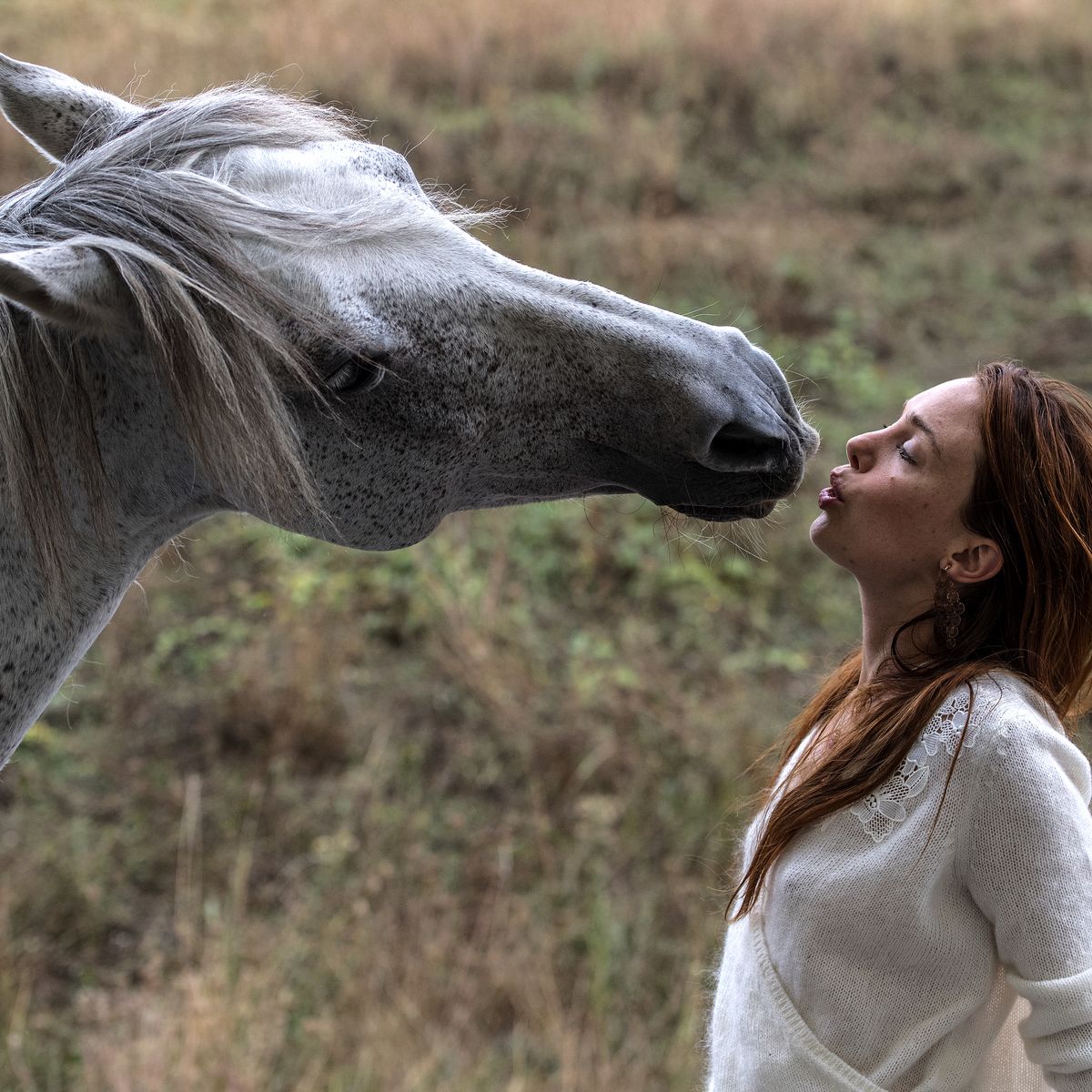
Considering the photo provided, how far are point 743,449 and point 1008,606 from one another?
1.10 ft

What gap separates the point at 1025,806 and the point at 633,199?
236 inches

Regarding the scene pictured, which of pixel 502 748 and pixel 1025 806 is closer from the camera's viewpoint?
pixel 1025 806

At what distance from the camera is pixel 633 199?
6.54 meters

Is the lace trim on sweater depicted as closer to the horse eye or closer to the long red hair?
the long red hair

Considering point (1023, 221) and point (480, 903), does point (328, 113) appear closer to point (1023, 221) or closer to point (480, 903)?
point (480, 903)

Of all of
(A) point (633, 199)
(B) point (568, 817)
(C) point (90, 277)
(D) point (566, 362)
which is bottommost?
(B) point (568, 817)

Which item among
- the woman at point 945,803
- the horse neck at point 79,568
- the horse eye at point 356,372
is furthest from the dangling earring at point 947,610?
the horse neck at point 79,568

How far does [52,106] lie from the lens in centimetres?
135

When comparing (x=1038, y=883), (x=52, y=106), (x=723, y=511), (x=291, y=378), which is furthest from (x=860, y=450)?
(x=52, y=106)

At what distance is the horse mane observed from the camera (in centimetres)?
107

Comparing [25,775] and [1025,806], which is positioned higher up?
[1025,806]

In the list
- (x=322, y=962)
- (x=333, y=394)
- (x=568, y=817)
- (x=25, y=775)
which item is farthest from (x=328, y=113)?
(x=25, y=775)

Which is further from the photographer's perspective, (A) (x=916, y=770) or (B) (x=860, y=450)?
(B) (x=860, y=450)

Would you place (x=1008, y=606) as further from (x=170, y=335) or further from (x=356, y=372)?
(x=170, y=335)
